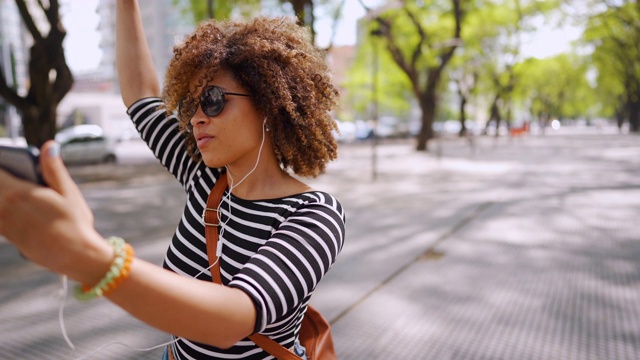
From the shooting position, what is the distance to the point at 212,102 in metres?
1.32

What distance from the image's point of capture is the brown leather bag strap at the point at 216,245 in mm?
1258

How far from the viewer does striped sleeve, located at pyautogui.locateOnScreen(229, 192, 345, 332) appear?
951 millimetres

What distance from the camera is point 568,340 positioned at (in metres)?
3.47

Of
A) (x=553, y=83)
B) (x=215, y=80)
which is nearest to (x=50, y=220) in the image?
(x=215, y=80)

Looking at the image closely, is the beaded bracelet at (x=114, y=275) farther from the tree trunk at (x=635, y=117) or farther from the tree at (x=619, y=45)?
the tree trunk at (x=635, y=117)

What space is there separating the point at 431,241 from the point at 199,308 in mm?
5803

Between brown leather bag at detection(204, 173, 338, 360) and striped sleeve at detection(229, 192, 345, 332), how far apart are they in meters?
0.19

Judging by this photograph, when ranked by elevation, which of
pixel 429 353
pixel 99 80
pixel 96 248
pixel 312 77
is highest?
pixel 99 80

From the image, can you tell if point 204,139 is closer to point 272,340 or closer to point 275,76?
point 275,76

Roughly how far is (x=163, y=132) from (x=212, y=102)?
423mm

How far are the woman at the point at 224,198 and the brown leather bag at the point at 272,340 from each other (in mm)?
28

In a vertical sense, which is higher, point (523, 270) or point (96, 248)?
point (96, 248)

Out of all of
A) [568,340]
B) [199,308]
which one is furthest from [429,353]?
[199,308]

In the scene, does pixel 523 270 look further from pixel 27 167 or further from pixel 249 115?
pixel 27 167
